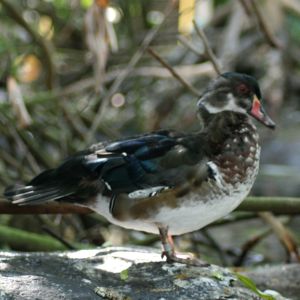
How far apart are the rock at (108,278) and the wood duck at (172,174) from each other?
0.13 m

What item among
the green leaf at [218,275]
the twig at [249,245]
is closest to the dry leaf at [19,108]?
the twig at [249,245]

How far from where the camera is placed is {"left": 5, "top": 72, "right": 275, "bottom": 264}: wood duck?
9.50ft

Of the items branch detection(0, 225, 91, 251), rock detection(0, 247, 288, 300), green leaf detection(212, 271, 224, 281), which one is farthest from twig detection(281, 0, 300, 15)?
green leaf detection(212, 271, 224, 281)

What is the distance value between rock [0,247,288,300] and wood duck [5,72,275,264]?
0.13 meters

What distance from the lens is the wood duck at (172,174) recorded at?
2895mm

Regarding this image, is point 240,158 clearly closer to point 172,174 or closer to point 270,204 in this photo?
point 172,174

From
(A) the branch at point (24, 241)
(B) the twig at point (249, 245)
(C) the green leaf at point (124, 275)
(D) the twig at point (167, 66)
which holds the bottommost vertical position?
(B) the twig at point (249, 245)

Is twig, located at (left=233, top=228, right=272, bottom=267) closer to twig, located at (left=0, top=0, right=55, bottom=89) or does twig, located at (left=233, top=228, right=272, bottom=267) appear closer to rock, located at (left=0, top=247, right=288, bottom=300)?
rock, located at (left=0, top=247, right=288, bottom=300)

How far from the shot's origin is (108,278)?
281cm

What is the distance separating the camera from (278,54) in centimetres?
666

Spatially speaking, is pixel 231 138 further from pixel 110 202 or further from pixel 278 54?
pixel 278 54

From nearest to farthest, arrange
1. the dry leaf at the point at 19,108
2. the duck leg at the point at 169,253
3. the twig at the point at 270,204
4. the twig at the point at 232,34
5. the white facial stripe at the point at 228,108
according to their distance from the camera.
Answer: the duck leg at the point at 169,253 < the white facial stripe at the point at 228,108 < the twig at the point at 270,204 < the dry leaf at the point at 19,108 < the twig at the point at 232,34

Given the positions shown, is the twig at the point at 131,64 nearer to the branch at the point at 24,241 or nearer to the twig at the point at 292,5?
the branch at the point at 24,241

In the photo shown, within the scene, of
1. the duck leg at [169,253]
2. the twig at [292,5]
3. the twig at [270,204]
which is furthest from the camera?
the twig at [292,5]
